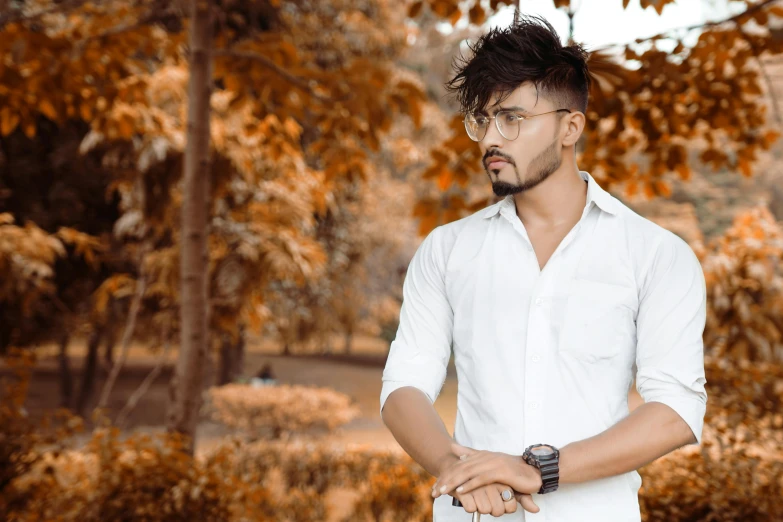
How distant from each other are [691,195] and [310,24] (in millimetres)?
14487

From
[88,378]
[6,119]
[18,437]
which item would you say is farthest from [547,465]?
[88,378]

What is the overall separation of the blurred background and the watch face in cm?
77

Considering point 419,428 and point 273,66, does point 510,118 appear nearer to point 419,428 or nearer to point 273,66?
point 419,428

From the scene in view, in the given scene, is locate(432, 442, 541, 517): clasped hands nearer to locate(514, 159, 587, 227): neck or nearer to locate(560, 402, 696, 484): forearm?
locate(560, 402, 696, 484): forearm

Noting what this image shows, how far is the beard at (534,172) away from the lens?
52.0 inches

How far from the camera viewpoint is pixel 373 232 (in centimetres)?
1422

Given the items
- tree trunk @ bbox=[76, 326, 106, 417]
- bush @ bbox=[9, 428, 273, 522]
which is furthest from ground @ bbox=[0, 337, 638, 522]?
bush @ bbox=[9, 428, 273, 522]

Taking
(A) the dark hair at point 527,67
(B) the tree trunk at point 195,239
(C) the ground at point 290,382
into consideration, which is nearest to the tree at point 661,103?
(B) the tree trunk at point 195,239

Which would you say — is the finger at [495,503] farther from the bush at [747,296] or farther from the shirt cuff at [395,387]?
the bush at [747,296]

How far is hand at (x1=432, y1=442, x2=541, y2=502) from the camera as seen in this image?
1.14 m

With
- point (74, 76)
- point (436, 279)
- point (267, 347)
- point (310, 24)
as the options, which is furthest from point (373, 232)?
point (267, 347)

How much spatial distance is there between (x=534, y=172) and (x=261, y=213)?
7.44 meters

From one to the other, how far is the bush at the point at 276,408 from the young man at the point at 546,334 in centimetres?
779

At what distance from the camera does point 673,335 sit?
121 centimetres
